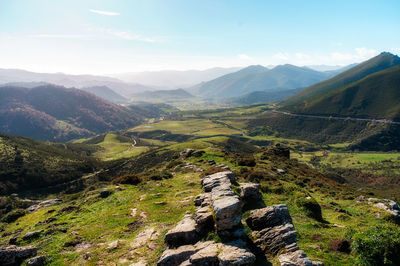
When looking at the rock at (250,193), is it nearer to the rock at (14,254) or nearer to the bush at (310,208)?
the bush at (310,208)

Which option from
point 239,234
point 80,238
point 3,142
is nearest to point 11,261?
point 80,238

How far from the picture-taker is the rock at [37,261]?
66.1 ft

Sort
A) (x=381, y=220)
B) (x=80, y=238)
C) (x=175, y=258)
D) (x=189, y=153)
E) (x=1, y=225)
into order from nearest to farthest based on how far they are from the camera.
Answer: (x=175, y=258) < (x=80, y=238) < (x=381, y=220) < (x=1, y=225) < (x=189, y=153)

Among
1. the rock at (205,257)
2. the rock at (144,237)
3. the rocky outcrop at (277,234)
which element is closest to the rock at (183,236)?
the rock at (205,257)

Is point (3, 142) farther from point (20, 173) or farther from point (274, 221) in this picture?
point (274, 221)

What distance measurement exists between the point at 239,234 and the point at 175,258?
5.62 meters

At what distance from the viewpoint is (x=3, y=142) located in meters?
122

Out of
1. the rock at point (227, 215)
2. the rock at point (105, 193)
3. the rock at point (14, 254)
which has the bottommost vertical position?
the rock at point (105, 193)

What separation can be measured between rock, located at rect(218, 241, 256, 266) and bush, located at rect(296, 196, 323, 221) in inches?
610

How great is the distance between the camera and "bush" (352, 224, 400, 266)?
14.7m

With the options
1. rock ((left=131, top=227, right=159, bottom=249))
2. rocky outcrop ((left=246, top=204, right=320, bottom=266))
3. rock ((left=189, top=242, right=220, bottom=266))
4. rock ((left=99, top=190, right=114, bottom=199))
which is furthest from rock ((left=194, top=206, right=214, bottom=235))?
rock ((left=99, top=190, right=114, bottom=199))

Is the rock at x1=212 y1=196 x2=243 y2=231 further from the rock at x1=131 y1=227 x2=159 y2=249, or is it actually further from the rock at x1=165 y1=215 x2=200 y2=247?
the rock at x1=131 y1=227 x2=159 y2=249

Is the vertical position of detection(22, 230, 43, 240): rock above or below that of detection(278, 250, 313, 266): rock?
below

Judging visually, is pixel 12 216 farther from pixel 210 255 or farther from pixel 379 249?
pixel 379 249
